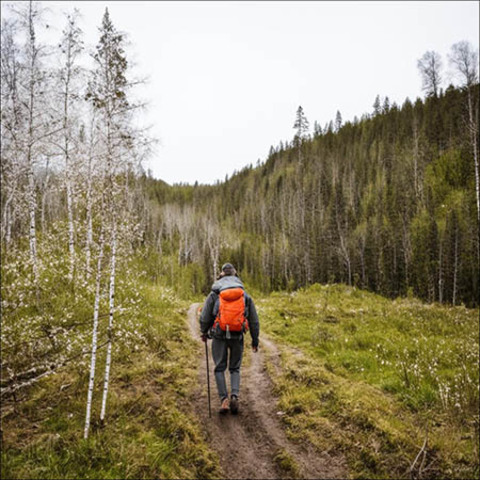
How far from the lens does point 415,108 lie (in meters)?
68.8

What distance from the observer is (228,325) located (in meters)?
5.35

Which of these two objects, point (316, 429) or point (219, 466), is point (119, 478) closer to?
point (219, 466)

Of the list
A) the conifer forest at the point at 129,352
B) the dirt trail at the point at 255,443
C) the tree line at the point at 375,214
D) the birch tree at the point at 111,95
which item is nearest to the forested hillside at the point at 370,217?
the tree line at the point at 375,214

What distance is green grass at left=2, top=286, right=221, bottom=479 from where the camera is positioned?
3.98 metres

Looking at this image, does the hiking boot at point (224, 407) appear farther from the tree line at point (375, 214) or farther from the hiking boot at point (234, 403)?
the tree line at point (375, 214)

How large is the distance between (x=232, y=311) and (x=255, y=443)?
7.23 ft

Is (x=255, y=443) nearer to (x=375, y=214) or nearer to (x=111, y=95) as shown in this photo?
(x=111, y=95)

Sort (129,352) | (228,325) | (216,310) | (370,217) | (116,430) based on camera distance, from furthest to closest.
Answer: (370,217), (129,352), (216,310), (228,325), (116,430)

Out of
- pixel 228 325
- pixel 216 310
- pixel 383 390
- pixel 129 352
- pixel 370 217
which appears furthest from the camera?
pixel 370 217

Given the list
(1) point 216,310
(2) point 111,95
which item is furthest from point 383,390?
(2) point 111,95

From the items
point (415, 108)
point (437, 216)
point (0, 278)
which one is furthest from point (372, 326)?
point (415, 108)

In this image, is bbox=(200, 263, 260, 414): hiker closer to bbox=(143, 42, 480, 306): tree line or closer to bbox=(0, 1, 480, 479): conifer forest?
bbox=(0, 1, 480, 479): conifer forest

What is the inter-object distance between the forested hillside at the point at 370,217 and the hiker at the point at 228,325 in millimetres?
25348

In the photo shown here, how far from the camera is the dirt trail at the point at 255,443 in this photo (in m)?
4.31
